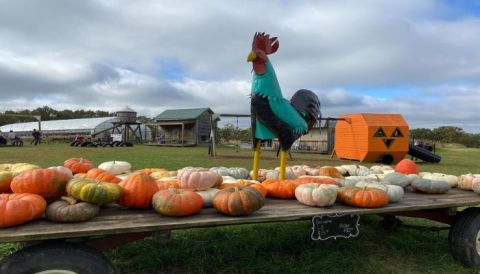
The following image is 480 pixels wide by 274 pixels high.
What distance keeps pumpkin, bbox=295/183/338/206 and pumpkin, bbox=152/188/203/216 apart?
1063 millimetres

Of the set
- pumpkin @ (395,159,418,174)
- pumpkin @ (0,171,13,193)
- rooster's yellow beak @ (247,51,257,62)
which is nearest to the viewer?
pumpkin @ (0,171,13,193)

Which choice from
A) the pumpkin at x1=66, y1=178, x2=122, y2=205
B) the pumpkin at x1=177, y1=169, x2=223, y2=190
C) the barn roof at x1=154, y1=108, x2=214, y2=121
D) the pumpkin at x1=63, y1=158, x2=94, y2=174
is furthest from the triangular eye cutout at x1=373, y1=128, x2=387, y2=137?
the barn roof at x1=154, y1=108, x2=214, y2=121

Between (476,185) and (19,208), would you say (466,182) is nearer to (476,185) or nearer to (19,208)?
(476,185)

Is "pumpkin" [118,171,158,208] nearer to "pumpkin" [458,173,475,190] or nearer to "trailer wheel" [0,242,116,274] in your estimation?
"trailer wheel" [0,242,116,274]

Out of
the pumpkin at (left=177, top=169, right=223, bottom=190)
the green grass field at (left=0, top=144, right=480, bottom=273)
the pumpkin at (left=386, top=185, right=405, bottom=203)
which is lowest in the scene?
the green grass field at (left=0, top=144, right=480, bottom=273)

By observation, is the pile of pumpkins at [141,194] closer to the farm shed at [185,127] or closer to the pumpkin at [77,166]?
the pumpkin at [77,166]

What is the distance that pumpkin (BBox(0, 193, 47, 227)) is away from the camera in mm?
2297

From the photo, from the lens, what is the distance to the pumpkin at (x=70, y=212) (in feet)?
8.09

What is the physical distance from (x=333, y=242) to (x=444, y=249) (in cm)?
149

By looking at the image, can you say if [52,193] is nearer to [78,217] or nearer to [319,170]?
[78,217]

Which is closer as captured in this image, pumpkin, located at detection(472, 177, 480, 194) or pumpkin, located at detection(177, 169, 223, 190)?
pumpkin, located at detection(177, 169, 223, 190)

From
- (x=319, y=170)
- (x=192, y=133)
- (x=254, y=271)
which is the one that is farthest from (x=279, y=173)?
(x=192, y=133)

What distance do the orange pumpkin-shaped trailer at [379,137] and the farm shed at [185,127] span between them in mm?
20117

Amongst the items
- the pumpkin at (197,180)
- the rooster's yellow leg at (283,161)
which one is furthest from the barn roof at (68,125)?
the pumpkin at (197,180)
